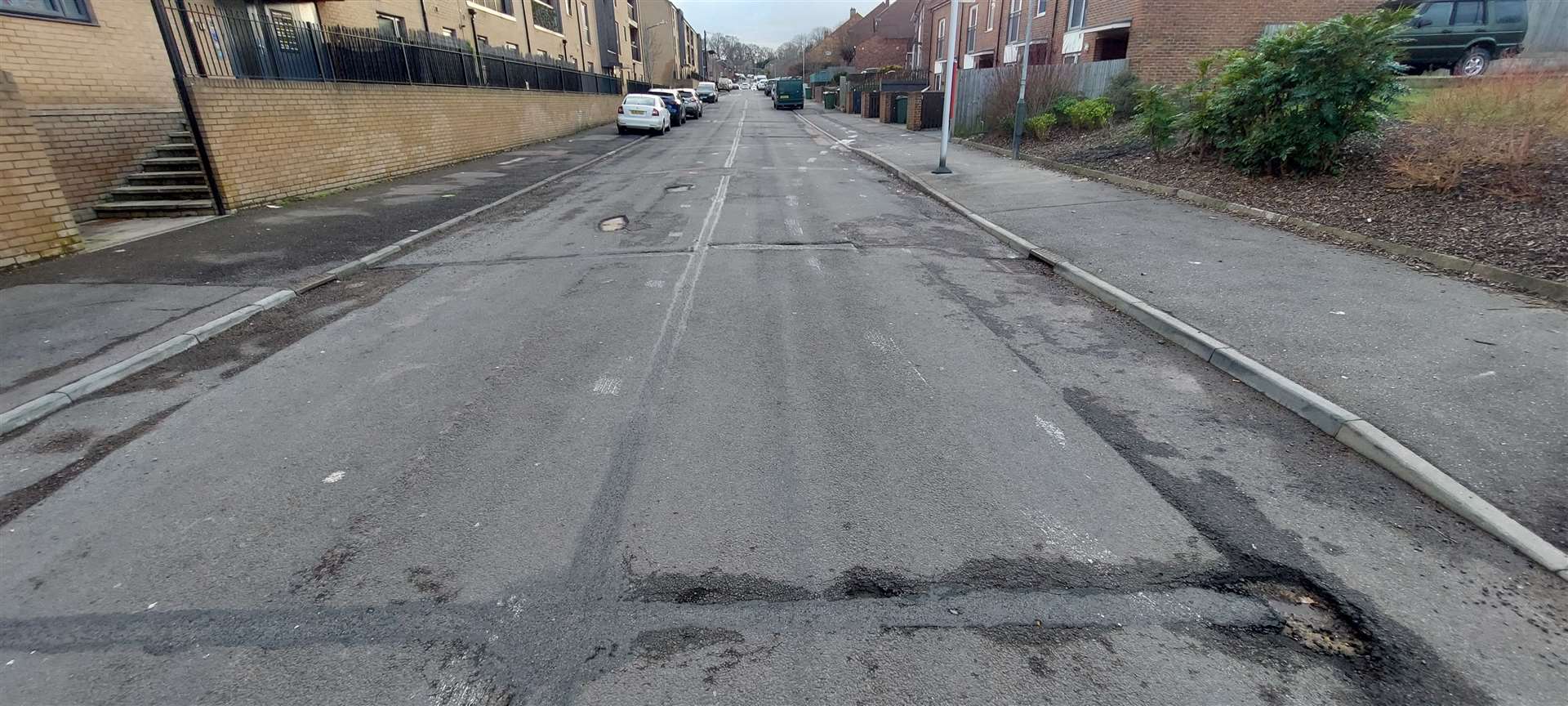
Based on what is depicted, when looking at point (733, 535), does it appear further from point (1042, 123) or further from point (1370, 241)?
point (1042, 123)

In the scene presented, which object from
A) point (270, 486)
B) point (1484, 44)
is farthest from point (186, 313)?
point (1484, 44)

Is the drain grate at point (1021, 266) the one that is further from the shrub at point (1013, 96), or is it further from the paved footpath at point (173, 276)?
the shrub at point (1013, 96)

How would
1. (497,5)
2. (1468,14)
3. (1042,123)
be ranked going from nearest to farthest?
(1468,14) → (1042,123) → (497,5)

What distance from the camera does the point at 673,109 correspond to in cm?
3575

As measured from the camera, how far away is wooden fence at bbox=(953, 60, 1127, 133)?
19453mm

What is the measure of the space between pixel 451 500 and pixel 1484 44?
24.6 metres

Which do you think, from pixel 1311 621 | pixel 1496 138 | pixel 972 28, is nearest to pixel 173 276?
pixel 1311 621

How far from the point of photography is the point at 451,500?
3.66 meters

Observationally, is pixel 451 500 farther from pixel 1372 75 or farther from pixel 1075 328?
pixel 1372 75

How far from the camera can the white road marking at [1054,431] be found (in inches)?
166

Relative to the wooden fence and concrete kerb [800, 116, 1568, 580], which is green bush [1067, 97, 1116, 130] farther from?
concrete kerb [800, 116, 1568, 580]

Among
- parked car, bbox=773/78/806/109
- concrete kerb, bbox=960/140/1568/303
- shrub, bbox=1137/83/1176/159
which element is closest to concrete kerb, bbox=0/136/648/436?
concrete kerb, bbox=960/140/1568/303

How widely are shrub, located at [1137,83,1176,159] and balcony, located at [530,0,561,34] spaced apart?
92.9 feet

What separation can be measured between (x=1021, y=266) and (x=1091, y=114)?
36.1 feet
